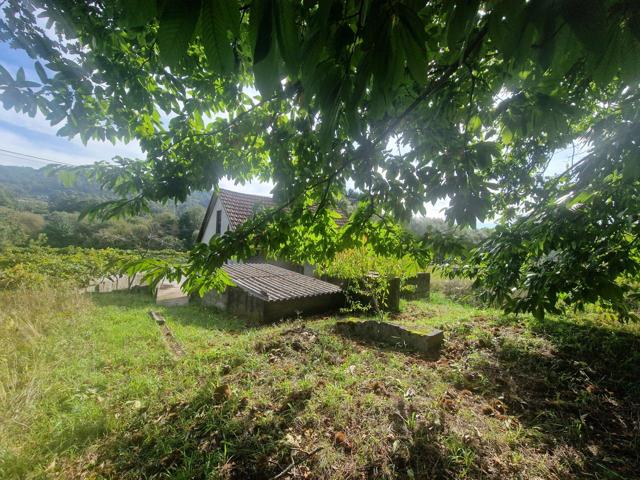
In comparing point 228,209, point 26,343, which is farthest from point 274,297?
point 228,209

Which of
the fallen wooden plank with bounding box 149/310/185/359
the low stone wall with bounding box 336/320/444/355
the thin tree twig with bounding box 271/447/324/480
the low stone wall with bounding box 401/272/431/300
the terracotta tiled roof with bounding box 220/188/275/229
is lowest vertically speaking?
the fallen wooden plank with bounding box 149/310/185/359

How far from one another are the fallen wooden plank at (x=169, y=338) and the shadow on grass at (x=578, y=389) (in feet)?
15.7

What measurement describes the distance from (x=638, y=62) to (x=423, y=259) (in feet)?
8.08

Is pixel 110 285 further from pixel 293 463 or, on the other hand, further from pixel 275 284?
pixel 293 463

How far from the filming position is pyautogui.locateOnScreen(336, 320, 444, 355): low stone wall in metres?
4.64

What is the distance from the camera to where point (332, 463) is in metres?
2.22

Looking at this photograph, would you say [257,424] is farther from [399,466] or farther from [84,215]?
[84,215]

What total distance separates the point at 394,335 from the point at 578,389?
2507mm

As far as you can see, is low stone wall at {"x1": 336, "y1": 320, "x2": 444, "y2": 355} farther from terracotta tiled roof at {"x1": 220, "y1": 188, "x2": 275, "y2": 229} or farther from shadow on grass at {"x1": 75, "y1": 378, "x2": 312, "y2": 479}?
terracotta tiled roof at {"x1": 220, "y1": 188, "x2": 275, "y2": 229}

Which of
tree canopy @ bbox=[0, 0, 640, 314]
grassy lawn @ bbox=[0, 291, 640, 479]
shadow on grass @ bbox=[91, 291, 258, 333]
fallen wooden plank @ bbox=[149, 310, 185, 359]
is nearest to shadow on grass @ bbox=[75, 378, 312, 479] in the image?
grassy lawn @ bbox=[0, 291, 640, 479]

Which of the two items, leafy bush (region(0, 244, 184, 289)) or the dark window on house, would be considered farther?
the dark window on house

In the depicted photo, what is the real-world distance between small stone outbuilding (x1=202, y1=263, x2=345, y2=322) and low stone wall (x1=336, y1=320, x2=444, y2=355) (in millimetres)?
2266

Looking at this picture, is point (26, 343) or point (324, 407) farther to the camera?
point (26, 343)

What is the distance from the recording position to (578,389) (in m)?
3.50
